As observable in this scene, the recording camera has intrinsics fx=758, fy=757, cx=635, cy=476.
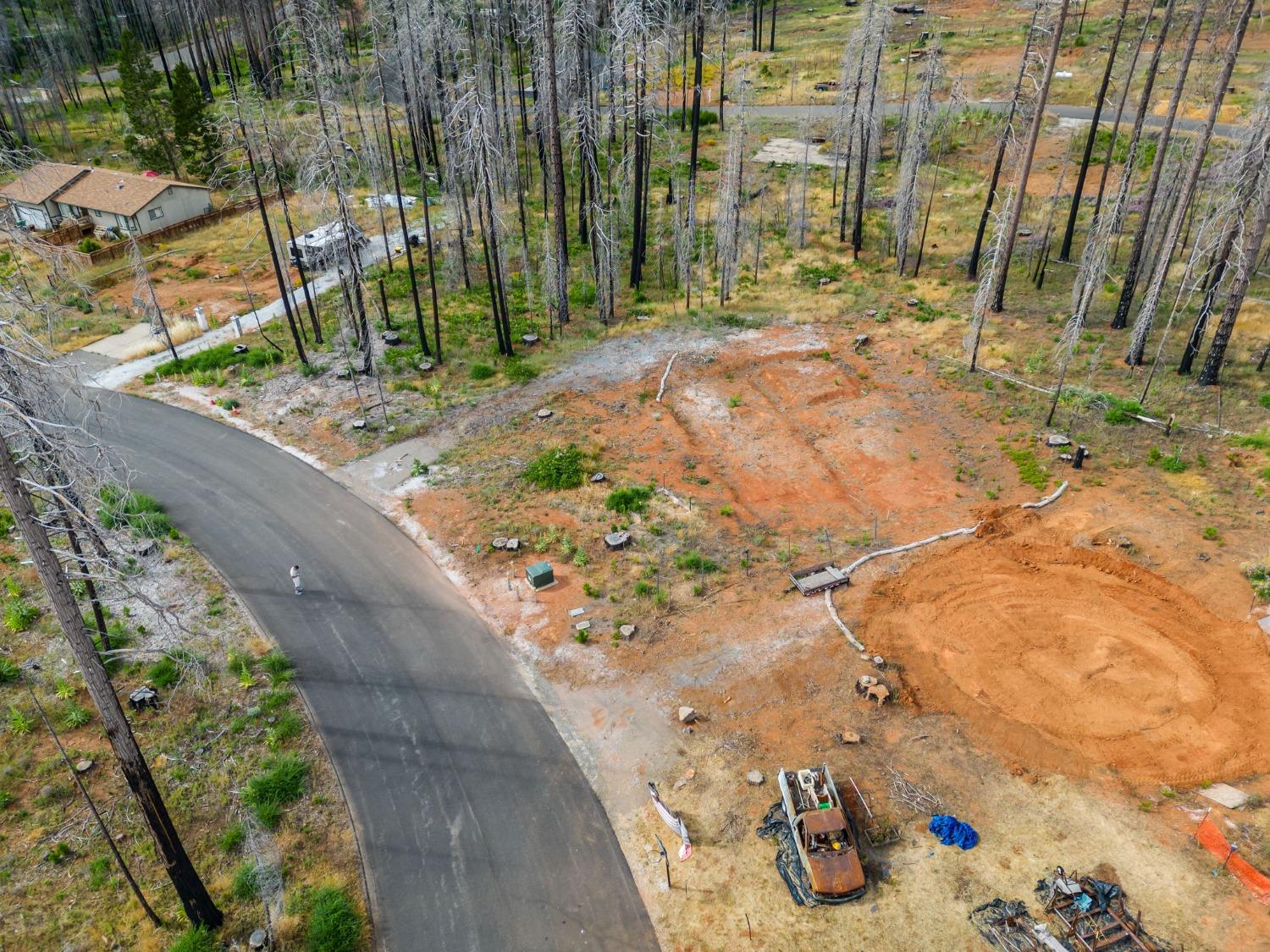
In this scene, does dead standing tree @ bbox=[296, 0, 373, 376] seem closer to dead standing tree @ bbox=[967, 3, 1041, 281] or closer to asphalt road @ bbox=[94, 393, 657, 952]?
asphalt road @ bbox=[94, 393, 657, 952]

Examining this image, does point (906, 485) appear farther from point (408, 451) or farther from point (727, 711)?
point (408, 451)

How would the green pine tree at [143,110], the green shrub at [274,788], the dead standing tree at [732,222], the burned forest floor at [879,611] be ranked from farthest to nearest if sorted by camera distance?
the green pine tree at [143,110] → the dead standing tree at [732,222] → the green shrub at [274,788] → the burned forest floor at [879,611]

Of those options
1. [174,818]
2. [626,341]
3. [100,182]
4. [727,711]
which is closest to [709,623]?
[727,711]

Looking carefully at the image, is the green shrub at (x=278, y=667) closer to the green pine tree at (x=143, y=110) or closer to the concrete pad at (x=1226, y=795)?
the concrete pad at (x=1226, y=795)

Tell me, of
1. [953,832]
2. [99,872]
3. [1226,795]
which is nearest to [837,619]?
[953,832]

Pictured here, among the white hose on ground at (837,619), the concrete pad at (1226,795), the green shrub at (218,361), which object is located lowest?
the concrete pad at (1226,795)

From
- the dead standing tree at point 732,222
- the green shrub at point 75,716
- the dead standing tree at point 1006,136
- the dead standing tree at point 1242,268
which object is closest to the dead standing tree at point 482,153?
the dead standing tree at point 732,222

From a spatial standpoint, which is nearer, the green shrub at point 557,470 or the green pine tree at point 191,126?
the green shrub at point 557,470
